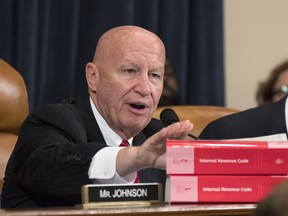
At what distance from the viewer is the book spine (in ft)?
4.89

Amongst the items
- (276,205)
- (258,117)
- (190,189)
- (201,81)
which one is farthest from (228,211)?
(201,81)

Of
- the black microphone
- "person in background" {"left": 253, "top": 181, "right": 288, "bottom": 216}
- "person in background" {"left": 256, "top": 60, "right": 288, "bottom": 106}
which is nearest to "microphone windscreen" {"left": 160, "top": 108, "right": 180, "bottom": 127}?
the black microphone

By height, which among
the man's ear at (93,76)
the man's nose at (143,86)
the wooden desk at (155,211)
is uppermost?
the man's ear at (93,76)

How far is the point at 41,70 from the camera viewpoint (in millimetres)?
3246

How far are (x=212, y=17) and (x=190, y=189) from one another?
224cm

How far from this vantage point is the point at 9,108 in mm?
2689

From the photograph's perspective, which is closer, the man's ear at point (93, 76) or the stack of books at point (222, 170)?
the stack of books at point (222, 170)

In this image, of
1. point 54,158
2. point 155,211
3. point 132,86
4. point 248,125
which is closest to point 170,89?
point 248,125

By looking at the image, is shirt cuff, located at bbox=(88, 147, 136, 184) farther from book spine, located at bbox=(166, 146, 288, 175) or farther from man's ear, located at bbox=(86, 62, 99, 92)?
man's ear, located at bbox=(86, 62, 99, 92)

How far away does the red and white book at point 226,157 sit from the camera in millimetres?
1492

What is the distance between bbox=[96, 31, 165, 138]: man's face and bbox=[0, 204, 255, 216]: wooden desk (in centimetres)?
79

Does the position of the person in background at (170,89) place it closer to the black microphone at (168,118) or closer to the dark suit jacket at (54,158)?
the dark suit jacket at (54,158)

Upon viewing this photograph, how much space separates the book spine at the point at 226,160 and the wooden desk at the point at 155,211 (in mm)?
105

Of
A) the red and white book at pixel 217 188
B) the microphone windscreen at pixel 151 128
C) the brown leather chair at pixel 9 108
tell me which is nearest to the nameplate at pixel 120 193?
the red and white book at pixel 217 188
